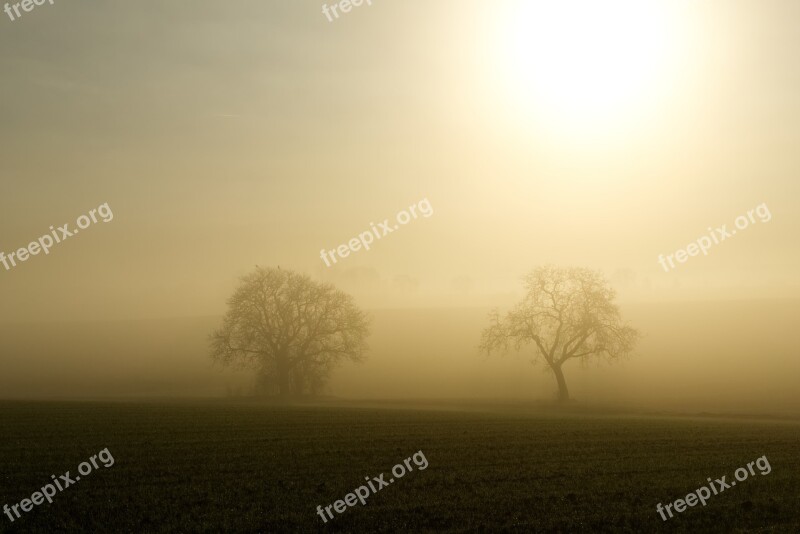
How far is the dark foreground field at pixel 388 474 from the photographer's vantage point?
16.1m

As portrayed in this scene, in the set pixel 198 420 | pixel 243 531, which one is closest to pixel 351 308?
pixel 198 420

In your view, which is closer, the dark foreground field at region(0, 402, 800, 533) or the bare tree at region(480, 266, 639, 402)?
the dark foreground field at region(0, 402, 800, 533)

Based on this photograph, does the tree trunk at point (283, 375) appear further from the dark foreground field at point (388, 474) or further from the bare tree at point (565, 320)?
the dark foreground field at point (388, 474)

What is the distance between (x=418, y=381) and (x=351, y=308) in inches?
680

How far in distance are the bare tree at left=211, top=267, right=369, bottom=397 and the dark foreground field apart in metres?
27.4

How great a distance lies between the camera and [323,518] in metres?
16.2

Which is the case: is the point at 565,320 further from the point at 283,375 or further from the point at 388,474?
the point at 388,474

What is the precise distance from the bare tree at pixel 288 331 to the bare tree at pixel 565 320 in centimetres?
1543

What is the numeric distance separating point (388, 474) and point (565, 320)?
38.9 meters

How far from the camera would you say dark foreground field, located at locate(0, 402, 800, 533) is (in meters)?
16.1

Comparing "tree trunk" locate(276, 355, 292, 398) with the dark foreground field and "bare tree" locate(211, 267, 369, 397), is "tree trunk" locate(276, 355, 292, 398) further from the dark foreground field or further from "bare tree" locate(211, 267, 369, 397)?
the dark foreground field

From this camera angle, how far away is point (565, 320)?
56.6 meters

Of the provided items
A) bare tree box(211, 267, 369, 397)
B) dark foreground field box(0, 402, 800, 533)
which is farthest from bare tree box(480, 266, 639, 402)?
dark foreground field box(0, 402, 800, 533)

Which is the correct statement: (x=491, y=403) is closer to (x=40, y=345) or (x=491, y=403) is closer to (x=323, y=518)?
(x=323, y=518)
